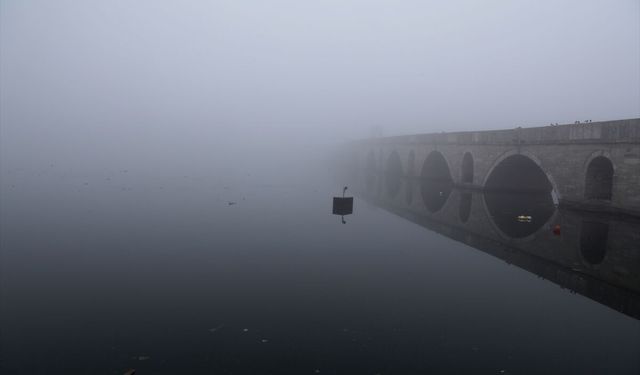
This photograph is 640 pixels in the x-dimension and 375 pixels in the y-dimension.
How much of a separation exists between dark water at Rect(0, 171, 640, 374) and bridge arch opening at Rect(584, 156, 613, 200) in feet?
18.6

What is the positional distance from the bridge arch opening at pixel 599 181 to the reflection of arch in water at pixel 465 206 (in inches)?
250

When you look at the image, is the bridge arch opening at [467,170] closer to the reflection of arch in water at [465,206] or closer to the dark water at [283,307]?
the reflection of arch in water at [465,206]

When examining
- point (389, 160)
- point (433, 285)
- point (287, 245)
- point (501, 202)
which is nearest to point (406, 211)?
point (501, 202)

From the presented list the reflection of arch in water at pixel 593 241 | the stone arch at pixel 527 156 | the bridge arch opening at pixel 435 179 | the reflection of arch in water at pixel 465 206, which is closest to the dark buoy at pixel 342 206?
the reflection of arch in water at pixel 465 206

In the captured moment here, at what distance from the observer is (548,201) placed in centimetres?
3052

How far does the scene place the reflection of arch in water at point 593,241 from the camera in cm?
1512

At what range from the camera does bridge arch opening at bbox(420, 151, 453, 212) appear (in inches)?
1361

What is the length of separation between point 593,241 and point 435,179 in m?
29.1

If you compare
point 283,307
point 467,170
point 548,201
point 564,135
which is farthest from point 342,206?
point 467,170

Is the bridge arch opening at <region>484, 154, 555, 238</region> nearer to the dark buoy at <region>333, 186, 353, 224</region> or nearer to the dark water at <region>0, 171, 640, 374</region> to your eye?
the dark water at <region>0, 171, 640, 374</region>

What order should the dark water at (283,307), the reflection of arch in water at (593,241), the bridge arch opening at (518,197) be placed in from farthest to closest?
the bridge arch opening at (518,197) → the reflection of arch in water at (593,241) → the dark water at (283,307)

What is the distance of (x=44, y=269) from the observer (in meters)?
13.1

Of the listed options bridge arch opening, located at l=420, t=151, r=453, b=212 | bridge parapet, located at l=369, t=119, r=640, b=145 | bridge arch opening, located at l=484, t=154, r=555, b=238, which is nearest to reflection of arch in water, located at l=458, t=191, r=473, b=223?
bridge arch opening, located at l=484, t=154, r=555, b=238

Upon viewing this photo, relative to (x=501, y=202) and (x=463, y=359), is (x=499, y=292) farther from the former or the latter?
(x=501, y=202)
